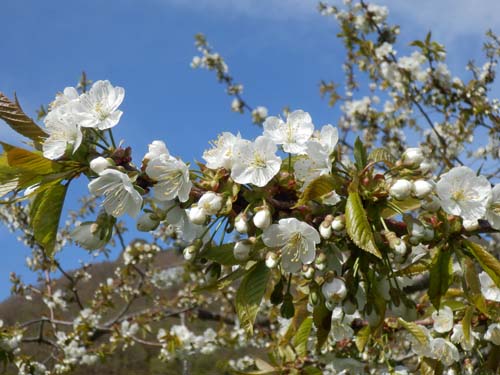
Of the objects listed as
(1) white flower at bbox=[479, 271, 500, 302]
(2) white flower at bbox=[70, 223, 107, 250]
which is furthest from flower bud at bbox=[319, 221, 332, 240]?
(1) white flower at bbox=[479, 271, 500, 302]

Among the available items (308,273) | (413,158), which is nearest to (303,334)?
(308,273)

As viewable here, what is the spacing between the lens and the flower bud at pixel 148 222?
1.29 metres

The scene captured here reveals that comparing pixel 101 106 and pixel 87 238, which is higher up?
pixel 101 106

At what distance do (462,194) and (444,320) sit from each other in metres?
0.79

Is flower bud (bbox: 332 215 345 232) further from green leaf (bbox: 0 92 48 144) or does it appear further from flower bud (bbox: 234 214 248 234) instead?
green leaf (bbox: 0 92 48 144)

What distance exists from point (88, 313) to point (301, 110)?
188 inches

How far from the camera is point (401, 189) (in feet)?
3.69

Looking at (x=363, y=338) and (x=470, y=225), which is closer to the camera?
(x=470, y=225)

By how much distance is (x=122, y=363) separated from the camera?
19.4 meters

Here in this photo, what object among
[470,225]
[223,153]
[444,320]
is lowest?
[444,320]

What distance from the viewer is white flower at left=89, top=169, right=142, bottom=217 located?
114cm

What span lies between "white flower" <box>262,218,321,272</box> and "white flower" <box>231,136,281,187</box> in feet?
0.37

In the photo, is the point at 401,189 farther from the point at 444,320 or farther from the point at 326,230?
the point at 444,320

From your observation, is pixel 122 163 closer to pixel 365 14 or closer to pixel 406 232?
pixel 406 232
